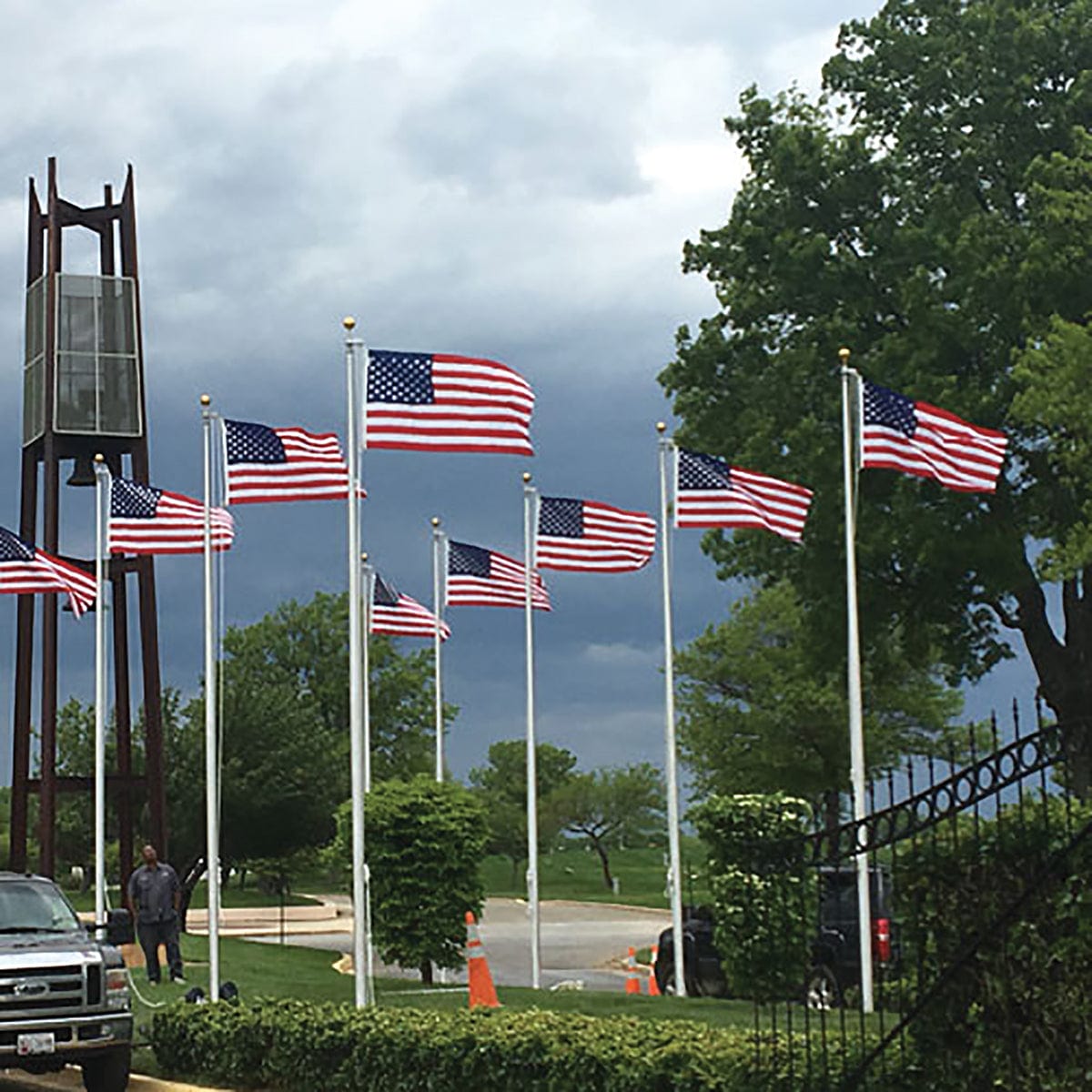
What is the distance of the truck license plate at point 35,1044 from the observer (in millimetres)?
15000

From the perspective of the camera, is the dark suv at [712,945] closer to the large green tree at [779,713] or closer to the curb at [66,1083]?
the curb at [66,1083]

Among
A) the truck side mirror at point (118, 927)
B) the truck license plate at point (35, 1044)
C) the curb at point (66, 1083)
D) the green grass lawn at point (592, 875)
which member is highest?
the truck side mirror at point (118, 927)

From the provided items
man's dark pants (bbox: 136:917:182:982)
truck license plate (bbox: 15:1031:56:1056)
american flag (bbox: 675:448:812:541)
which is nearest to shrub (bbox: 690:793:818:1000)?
american flag (bbox: 675:448:812:541)

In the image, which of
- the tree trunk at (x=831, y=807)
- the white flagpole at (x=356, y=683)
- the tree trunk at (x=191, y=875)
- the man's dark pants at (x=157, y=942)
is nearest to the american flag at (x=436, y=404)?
the white flagpole at (x=356, y=683)

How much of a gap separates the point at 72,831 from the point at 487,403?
43.7 metres

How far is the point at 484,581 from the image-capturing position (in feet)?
90.4

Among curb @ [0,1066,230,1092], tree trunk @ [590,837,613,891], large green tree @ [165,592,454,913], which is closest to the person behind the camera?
curb @ [0,1066,230,1092]

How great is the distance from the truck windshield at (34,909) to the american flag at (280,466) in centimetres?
474

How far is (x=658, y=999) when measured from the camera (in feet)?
67.9

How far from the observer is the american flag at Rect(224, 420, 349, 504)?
2011 cm

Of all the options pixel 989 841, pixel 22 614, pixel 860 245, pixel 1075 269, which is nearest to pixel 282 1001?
pixel 989 841

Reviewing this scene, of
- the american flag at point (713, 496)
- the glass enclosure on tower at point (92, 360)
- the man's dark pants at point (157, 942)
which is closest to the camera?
the american flag at point (713, 496)

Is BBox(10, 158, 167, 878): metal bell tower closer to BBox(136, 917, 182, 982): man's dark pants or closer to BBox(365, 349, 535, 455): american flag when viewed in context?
BBox(136, 917, 182, 982): man's dark pants

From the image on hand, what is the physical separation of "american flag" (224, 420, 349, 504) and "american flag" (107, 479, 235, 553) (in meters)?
3.49
